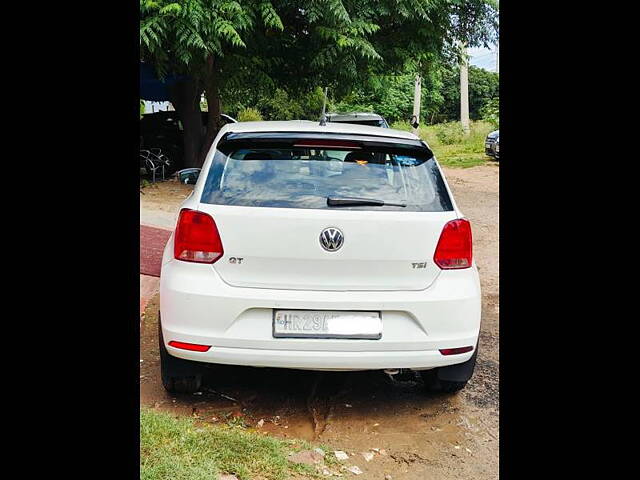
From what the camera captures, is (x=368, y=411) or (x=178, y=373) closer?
(x=178, y=373)

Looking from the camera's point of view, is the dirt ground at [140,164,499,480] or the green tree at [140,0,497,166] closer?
the dirt ground at [140,164,499,480]

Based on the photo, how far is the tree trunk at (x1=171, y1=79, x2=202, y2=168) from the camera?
14672mm

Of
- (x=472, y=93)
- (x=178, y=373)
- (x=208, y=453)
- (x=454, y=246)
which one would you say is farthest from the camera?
(x=472, y=93)

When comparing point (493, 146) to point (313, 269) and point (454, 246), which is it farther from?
point (313, 269)

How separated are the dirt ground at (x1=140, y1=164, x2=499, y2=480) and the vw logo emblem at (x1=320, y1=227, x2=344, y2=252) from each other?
41.4 inches

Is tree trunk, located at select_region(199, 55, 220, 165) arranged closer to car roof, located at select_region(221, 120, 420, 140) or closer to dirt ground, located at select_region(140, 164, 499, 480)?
dirt ground, located at select_region(140, 164, 499, 480)

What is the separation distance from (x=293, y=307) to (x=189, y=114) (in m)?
12.0

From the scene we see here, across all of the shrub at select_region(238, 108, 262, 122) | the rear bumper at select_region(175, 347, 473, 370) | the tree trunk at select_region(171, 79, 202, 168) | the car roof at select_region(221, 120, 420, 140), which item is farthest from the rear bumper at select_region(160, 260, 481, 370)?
the shrub at select_region(238, 108, 262, 122)

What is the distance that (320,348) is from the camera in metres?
3.48

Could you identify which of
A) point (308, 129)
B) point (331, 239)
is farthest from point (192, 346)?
point (308, 129)

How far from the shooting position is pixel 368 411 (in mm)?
4062
